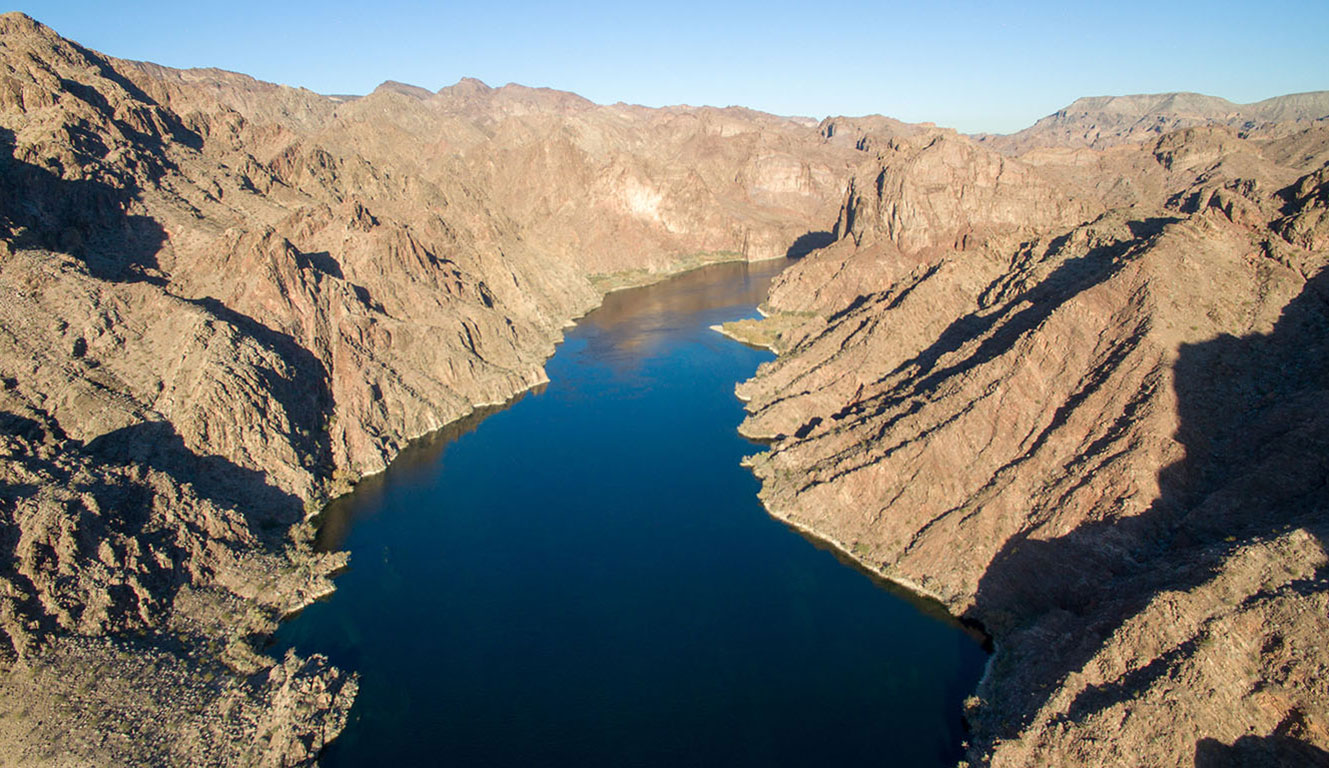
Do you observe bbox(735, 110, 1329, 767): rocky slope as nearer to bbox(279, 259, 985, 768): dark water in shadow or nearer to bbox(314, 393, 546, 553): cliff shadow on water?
bbox(279, 259, 985, 768): dark water in shadow

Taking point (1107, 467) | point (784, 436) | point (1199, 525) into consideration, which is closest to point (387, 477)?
point (784, 436)

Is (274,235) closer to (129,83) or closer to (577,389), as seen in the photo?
(577,389)

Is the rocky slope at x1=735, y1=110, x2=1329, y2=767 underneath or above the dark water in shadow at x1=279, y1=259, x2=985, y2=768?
above

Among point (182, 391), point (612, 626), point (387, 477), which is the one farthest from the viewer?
point (387, 477)

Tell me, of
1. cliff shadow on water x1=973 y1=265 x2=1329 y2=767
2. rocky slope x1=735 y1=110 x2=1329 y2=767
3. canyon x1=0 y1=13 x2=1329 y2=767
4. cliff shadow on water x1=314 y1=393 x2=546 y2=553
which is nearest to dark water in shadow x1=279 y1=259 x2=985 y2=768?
cliff shadow on water x1=314 y1=393 x2=546 y2=553

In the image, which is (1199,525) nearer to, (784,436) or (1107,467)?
(1107,467)

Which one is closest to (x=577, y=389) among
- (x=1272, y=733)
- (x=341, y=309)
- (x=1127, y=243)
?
(x=341, y=309)

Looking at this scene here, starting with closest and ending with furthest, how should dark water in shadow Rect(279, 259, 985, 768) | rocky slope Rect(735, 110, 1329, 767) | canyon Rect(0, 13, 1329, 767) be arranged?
rocky slope Rect(735, 110, 1329, 767) < canyon Rect(0, 13, 1329, 767) < dark water in shadow Rect(279, 259, 985, 768)
